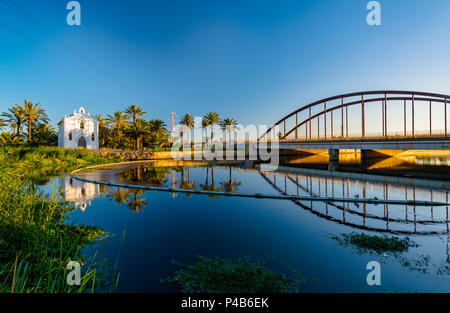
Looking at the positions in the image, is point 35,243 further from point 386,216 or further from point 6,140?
point 6,140

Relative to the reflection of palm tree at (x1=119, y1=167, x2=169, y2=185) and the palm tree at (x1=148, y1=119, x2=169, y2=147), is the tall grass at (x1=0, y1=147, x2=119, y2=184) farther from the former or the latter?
the palm tree at (x1=148, y1=119, x2=169, y2=147)

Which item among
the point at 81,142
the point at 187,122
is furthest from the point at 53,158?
the point at 187,122

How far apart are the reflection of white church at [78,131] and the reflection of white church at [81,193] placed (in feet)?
105

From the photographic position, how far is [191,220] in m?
7.79

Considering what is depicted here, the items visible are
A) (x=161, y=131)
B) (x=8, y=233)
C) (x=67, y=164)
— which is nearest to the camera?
(x=8, y=233)

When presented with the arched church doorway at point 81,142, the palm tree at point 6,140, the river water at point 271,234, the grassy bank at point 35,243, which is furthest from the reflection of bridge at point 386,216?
the arched church doorway at point 81,142

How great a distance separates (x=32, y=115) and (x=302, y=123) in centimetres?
6614

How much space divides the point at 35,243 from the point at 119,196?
740 cm

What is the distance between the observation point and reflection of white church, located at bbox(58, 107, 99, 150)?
129 ft

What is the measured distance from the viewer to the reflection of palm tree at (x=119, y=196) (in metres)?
10.4

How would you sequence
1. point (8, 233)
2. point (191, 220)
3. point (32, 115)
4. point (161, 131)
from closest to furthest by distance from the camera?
point (8, 233), point (191, 220), point (32, 115), point (161, 131)

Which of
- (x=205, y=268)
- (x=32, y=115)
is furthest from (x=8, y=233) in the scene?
(x=32, y=115)

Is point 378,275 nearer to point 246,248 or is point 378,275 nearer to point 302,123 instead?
point 246,248
